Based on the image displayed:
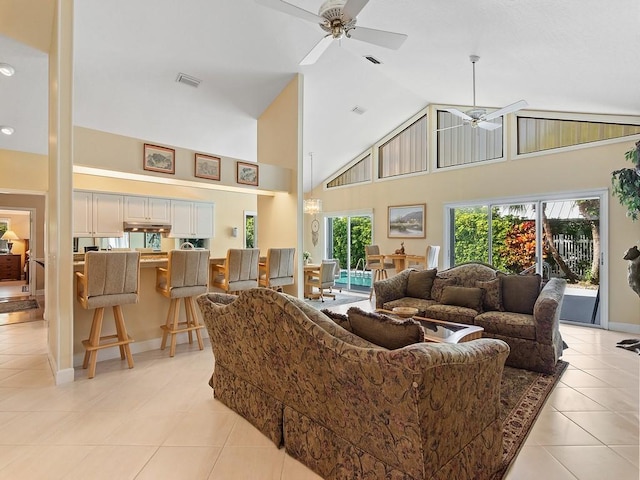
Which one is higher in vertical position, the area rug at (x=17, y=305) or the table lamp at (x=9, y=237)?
the table lamp at (x=9, y=237)

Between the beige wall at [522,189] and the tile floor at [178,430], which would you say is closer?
the tile floor at [178,430]

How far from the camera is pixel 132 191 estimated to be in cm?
690

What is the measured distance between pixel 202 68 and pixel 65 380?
4.07 metres

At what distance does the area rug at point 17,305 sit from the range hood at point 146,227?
2188 millimetres

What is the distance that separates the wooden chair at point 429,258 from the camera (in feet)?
22.7

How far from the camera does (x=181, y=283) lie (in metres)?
3.83

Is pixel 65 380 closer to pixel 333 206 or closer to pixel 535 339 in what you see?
pixel 535 339

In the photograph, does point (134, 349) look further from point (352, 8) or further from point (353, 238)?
point (353, 238)

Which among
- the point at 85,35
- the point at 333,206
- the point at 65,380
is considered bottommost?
the point at 65,380

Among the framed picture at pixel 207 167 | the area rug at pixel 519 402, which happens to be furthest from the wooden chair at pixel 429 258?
the framed picture at pixel 207 167

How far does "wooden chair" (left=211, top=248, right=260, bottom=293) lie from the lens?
4.23 meters

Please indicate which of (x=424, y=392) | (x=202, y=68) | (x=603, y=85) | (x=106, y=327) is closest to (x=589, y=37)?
(x=603, y=85)

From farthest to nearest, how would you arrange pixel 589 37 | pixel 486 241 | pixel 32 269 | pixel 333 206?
pixel 333 206 < pixel 32 269 < pixel 486 241 < pixel 589 37

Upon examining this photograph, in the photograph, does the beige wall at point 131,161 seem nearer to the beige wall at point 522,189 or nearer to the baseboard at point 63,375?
the baseboard at point 63,375
